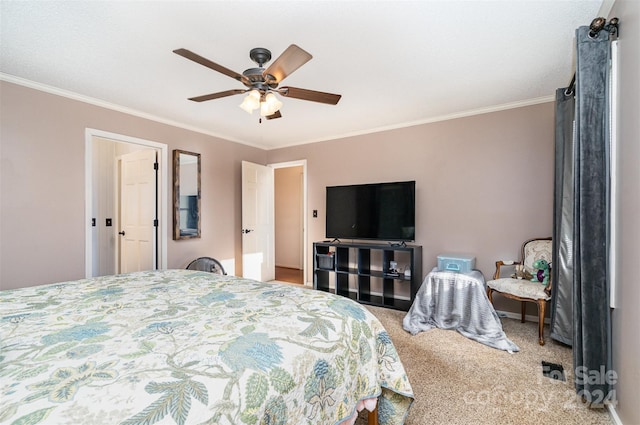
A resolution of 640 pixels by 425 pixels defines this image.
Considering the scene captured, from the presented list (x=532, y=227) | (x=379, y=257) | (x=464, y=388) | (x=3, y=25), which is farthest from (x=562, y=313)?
(x=3, y=25)

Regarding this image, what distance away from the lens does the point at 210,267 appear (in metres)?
4.12

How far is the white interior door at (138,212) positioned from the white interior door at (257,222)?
1.28m

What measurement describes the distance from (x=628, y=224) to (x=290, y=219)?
18.7ft

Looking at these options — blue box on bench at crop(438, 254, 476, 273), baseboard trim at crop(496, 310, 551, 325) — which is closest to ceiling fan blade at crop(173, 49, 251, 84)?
blue box on bench at crop(438, 254, 476, 273)

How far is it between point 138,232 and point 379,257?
126 inches

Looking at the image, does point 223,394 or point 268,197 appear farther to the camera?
point 268,197

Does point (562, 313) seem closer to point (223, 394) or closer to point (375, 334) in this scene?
point (375, 334)

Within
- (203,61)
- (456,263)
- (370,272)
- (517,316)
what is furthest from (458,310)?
(203,61)

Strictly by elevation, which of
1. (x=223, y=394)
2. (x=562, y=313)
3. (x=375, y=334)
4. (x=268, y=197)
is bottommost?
(x=562, y=313)

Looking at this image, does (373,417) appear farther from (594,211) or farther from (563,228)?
(563,228)

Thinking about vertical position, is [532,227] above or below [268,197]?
below

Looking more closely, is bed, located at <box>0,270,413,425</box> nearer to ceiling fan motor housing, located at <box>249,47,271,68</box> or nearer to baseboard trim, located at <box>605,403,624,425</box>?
baseboard trim, located at <box>605,403,624,425</box>

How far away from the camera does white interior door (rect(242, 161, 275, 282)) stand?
4.80 m

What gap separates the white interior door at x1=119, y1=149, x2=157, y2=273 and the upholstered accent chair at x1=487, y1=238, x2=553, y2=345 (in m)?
3.94
